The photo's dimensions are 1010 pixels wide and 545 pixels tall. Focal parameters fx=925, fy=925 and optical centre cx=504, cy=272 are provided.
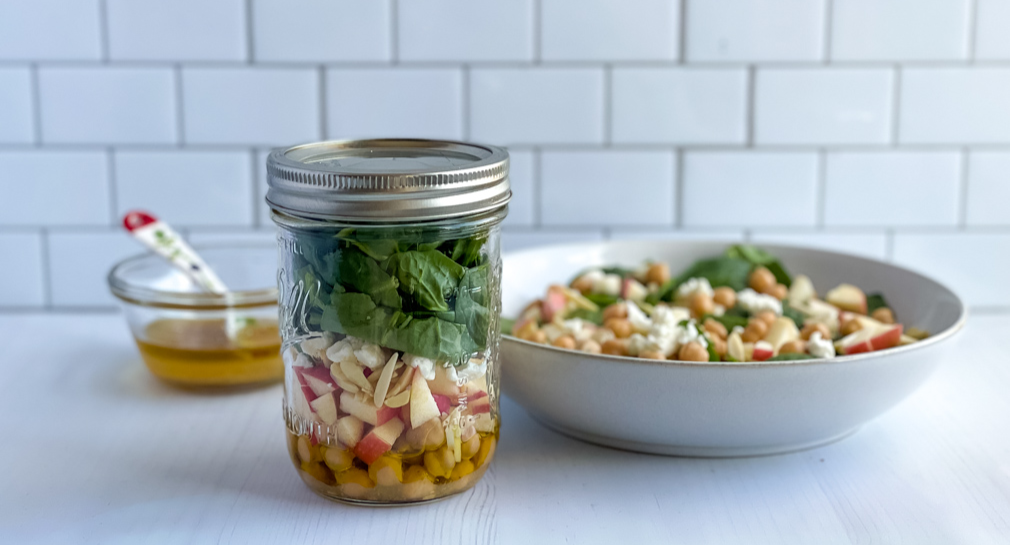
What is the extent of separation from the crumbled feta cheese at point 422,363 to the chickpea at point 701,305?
15.0 inches

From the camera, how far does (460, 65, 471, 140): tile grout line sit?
3.76 feet

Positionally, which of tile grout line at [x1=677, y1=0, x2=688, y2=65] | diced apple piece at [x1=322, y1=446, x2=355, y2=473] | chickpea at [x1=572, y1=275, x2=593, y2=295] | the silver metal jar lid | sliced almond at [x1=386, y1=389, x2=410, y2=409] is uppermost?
tile grout line at [x1=677, y1=0, x2=688, y2=65]

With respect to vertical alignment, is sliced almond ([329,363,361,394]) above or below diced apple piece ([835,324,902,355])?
above

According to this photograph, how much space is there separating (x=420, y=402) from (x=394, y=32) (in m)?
0.64

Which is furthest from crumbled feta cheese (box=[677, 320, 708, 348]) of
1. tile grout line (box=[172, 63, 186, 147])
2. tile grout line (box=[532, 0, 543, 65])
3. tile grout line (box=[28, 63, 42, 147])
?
tile grout line (box=[28, 63, 42, 147])

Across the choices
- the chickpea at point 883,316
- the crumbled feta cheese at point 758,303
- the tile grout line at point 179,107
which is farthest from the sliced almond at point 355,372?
the tile grout line at point 179,107

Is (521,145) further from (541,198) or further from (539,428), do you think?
(539,428)

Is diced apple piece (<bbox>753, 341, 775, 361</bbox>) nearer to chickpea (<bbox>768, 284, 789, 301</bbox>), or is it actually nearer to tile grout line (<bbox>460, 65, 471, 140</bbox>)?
chickpea (<bbox>768, 284, 789, 301</bbox>)

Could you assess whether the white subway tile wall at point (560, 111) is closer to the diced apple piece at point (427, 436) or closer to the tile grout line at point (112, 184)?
the tile grout line at point (112, 184)

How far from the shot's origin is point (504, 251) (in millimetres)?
1209

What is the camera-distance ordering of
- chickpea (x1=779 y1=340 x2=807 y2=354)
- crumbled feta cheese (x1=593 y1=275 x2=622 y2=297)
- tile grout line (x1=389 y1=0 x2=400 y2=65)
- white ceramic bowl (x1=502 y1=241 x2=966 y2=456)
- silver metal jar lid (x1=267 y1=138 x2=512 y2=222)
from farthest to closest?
tile grout line (x1=389 y1=0 x2=400 y2=65), crumbled feta cheese (x1=593 y1=275 x2=622 y2=297), chickpea (x1=779 y1=340 x2=807 y2=354), white ceramic bowl (x1=502 y1=241 x2=966 y2=456), silver metal jar lid (x1=267 y1=138 x2=512 y2=222)

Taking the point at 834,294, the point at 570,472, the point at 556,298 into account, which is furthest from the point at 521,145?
the point at 570,472

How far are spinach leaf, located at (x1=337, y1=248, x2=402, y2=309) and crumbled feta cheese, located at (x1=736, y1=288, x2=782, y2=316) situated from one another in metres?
0.44

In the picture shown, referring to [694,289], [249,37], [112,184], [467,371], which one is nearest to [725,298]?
[694,289]
